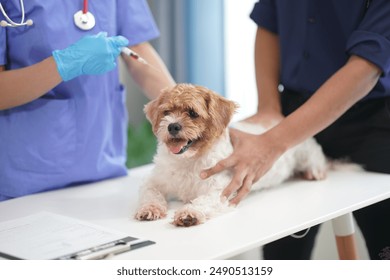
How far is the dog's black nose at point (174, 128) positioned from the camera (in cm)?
152

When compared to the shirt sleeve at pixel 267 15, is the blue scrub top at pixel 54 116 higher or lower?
lower

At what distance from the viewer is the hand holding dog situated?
1589 mm

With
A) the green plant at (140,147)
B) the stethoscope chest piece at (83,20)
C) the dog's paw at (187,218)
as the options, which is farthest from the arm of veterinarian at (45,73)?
the green plant at (140,147)

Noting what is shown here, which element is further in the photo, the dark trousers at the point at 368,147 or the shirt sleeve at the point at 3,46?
the dark trousers at the point at 368,147

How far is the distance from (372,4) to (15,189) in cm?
118

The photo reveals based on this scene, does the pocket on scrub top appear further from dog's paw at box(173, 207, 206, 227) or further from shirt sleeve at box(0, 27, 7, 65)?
dog's paw at box(173, 207, 206, 227)

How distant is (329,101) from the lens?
1.68 meters

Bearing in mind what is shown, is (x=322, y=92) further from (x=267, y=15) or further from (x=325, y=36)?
(x=267, y=15)

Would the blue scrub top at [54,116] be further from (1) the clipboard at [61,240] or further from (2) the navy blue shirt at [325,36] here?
(2) the navy blue shirt at [325,36]

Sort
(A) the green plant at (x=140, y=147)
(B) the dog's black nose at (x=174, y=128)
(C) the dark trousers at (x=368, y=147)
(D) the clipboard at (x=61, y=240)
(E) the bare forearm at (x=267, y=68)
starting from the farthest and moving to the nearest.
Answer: (A) the green plant at (x=140, y=147)
(E) the bare forearm at (x=267, y=68)
(C) the dark trousers at (x=368, y=147)
(B) the dog's black nose at (x=174, y=128)
(D) the clipboard at (x=61, y=240)

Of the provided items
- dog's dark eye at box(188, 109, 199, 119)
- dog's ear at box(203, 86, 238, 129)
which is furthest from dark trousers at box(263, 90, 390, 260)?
dog's dark eye at box(188, 109, 199, 119)

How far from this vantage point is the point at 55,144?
1739 mm

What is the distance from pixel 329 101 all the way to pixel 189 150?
43 cm

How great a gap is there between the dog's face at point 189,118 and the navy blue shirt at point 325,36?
395 mm
